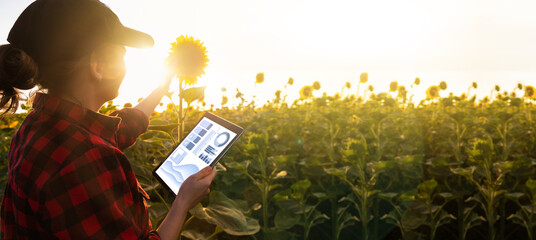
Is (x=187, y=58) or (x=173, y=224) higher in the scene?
(x=187, y=58)

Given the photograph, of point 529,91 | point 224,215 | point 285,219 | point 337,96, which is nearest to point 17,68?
point 224,215

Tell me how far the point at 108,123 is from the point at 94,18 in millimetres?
308

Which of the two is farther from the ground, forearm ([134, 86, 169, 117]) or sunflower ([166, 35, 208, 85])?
sunflower ([166, 35, 208, 85])

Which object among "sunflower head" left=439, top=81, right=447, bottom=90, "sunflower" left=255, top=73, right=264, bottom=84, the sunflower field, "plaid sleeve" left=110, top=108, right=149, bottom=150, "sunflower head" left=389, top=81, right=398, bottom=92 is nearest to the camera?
"plaid sleeve" left=110, top=108, right=149, bottom=150

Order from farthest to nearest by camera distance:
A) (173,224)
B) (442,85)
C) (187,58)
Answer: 1. (442,85)
2. (187,58)
3. (173,224)

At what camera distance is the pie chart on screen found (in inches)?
58.4

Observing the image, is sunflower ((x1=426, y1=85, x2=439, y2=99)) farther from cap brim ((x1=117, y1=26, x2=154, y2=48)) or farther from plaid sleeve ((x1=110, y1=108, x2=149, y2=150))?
cap brim ((x1=117, y1=26, x2=154, y2=48))

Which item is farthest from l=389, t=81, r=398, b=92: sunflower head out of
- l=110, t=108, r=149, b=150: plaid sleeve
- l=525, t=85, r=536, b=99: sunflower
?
l=110, t=108, r=149, b=150: plaid sleeve

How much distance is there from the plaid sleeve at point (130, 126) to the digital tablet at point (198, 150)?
0.16 metres

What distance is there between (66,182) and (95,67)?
0.35m

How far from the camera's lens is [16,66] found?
1.07 m

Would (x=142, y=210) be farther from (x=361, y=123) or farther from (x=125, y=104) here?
(x=361, y=123)

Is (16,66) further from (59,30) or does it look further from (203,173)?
(203,173)

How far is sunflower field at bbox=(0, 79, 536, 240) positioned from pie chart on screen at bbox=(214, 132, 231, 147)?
234 millimetres
